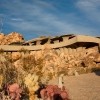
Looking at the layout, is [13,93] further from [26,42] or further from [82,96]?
[26,42]

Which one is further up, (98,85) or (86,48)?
(86,48)

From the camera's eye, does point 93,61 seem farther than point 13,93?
Yes

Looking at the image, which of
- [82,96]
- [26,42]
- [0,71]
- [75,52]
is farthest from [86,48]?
[0,71]

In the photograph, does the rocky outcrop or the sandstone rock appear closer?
the sandstone rock

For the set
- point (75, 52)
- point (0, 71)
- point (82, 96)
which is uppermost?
point (75, 52)

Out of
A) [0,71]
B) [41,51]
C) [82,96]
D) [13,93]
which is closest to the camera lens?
[13,93]

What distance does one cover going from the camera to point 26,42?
139 feet

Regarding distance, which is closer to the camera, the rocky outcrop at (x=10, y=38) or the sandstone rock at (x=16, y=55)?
the sandstone rock at (x=16, y=55)

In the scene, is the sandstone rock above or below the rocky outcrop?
below

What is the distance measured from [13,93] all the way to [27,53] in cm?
3057

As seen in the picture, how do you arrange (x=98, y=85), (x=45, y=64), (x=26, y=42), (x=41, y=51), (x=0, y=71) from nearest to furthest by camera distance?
1. (x=0, y=71)
2. (x=98, y=85)
3. (x=45, y=64)
4. (x=41, y=51)
5. (x=26, y=42)

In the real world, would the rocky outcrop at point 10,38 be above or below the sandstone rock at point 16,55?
above

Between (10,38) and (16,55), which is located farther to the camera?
(10,38)

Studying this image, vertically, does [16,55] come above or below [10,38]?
below
